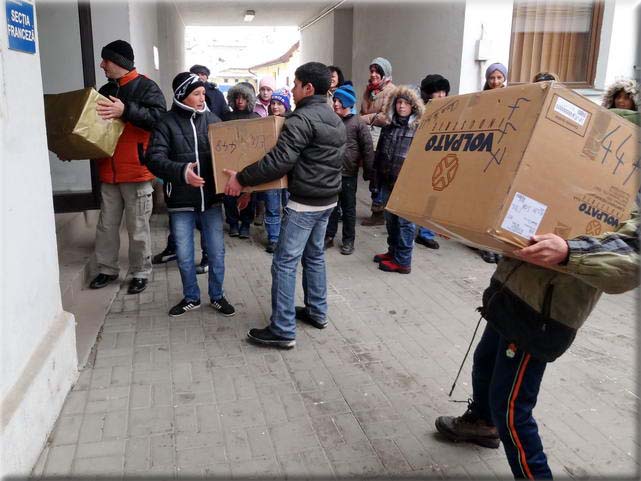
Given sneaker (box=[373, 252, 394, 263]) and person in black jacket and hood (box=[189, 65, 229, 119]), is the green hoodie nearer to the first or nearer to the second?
sneaker (box=[373, 252, 394, 263])

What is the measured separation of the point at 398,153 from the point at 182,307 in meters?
2.69

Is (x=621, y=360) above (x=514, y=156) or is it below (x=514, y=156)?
below

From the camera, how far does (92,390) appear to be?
3.13 meters

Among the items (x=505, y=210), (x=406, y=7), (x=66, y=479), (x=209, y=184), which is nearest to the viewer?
(x=505, y=210)

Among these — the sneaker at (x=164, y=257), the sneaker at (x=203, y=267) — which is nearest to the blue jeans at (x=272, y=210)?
the sneaker at (x=203, y=267)

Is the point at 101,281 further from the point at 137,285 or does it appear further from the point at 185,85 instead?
the point at 185,85

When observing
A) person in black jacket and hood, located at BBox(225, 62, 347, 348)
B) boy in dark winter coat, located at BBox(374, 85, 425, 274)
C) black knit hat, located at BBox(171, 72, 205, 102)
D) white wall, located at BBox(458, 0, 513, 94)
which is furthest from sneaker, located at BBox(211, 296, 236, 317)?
white wall, located at BBox(458, 0, 513, 94)

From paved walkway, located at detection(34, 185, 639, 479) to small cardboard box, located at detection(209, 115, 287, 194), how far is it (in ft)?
3.71

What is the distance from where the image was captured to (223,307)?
429 centimetres

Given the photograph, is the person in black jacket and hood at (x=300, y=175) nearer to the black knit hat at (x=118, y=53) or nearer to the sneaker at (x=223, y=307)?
the sneaker at (x=223, y=307)

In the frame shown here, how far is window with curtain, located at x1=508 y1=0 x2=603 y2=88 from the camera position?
7047 mm

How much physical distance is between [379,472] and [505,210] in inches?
55.5

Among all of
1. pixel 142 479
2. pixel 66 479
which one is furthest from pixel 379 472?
pixel 66 479

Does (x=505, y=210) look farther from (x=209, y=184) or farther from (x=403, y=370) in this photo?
(x=209, y=184)
